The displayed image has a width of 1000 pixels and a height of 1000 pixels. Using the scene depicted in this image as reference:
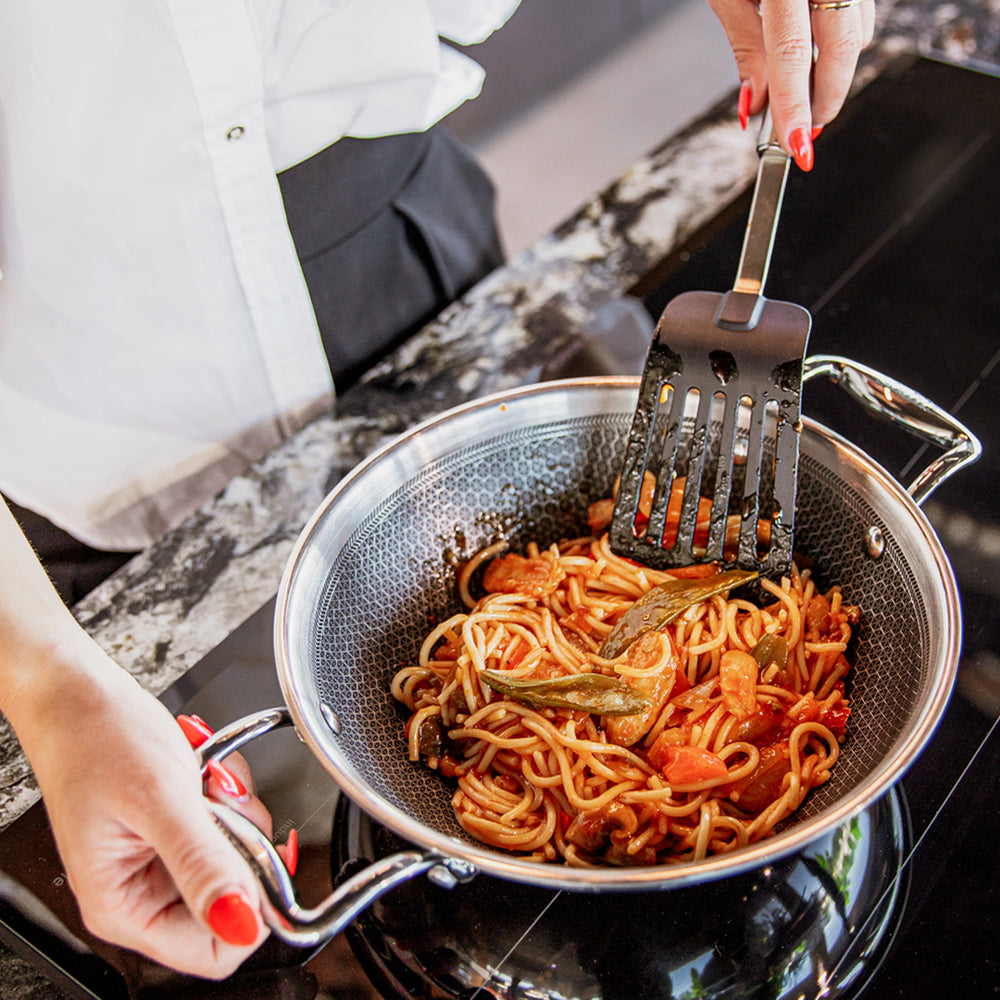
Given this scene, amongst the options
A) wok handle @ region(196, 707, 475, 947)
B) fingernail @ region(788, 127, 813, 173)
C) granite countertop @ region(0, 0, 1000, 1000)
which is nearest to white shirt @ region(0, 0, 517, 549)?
granite countertop @ region(0, 0, 1000, 1000)

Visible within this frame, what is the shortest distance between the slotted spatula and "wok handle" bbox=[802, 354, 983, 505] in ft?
0.25

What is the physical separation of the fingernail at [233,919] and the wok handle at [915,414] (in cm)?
109

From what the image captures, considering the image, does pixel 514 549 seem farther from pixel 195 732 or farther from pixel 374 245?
pixel 374 245

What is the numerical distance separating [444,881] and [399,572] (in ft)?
1.91

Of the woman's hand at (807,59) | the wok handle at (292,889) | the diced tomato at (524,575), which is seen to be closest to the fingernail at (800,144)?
the woman's hand at (807,59)

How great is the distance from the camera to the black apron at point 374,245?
1945mm

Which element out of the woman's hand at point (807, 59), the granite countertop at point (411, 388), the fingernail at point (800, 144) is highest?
the woman's hand at point (807, 59)

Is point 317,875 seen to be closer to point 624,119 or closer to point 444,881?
point 444,881

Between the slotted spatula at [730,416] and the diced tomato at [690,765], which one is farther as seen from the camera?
the slotted spatula at [730,416]

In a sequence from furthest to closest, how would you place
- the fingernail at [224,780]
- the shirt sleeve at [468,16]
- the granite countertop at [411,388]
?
the shirt sleeve at [468,16]
the granite countertop at [411,388]
the fingernail at [224,780]

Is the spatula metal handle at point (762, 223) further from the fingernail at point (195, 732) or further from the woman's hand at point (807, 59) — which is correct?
the fingernail at point (195, 732)

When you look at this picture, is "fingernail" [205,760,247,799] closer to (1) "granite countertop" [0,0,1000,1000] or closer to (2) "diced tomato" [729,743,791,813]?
(1) "granite countertop" [0,0,1000,1000]

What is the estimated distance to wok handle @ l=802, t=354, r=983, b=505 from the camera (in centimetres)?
145

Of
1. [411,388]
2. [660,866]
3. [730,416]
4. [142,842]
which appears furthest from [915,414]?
[142,842]
